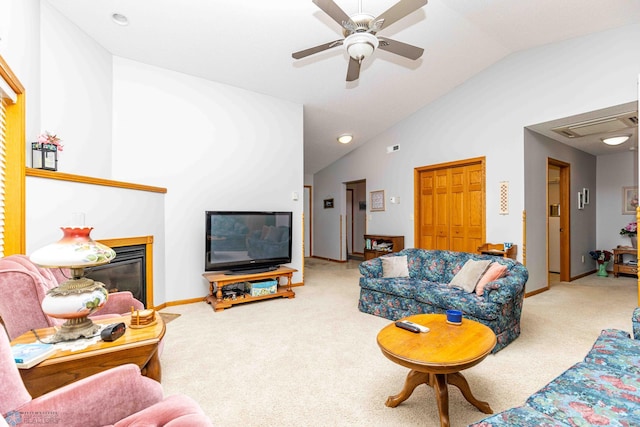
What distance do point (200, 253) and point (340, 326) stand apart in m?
2.17

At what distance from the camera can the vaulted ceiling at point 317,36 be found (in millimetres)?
3129

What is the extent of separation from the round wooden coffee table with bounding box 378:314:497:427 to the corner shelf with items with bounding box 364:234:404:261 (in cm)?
390

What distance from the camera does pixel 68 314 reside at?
1.45 m

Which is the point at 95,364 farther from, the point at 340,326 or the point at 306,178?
the point at 306,178

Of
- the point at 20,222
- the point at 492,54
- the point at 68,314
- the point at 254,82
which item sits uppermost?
the point at 492,54

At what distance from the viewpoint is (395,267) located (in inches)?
148

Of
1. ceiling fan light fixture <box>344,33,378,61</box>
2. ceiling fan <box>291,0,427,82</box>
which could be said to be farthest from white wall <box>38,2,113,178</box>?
ceiling fan light fixture <box>344,33,378,61</box>

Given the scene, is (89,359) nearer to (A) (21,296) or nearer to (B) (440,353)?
(A) (21,296)

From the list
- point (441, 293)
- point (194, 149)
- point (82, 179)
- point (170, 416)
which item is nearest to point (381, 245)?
point (441, 293)

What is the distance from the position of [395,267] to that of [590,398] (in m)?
2.52

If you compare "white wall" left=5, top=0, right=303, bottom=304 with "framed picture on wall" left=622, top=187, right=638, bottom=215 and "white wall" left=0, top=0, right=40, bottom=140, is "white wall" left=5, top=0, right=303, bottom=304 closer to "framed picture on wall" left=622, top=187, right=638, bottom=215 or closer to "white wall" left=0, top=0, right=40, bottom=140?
"white wall" left=0, top=0, right=40, bottom=140

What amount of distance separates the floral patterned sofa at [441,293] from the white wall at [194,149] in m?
1.83

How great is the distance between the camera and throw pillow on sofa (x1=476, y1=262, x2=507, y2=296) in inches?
113

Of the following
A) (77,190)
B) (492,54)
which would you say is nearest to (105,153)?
(77,190)
